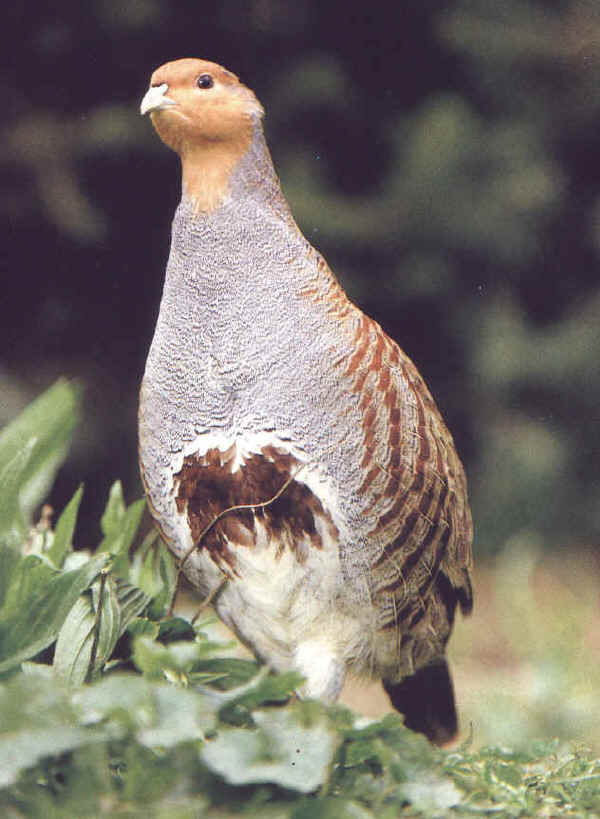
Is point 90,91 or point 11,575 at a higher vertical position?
point 90,91

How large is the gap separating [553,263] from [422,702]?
256 cm

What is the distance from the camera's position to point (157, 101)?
6.23ft

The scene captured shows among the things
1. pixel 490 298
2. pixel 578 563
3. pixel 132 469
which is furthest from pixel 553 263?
pixel 132 469

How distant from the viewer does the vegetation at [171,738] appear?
4.55 feet

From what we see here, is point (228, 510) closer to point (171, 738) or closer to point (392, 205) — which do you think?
point (171, 738)

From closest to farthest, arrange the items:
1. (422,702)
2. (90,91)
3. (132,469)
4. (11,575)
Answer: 1. (11,575)
2. (422,702)
3. (90,91)
4. (132,469)

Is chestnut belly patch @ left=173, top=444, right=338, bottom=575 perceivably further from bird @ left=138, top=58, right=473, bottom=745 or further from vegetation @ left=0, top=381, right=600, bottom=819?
vegetation @ left=0, top=381, right=600, bottom=819

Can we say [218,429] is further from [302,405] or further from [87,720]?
[87,720]

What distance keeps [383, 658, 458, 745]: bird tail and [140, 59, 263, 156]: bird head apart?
1348 mm

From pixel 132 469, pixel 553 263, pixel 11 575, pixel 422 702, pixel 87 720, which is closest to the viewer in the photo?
pixel 87 720

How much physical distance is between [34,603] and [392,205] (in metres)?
2.63

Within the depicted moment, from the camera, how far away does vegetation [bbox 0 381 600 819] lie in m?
1.39

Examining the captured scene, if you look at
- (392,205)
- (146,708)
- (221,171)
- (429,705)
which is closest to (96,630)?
(146,708)

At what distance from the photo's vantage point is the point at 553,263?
4539 mm
